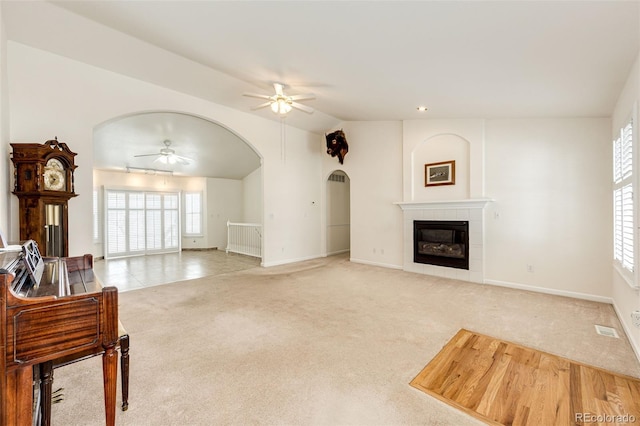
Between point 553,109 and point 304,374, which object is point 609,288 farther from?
point 304,374

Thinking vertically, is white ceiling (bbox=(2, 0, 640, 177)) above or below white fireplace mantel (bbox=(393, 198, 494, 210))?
above

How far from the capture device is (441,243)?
17.5 feet

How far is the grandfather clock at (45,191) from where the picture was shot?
10.2ft

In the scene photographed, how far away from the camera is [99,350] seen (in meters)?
1.48

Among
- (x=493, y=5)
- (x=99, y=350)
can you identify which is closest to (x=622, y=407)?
(x=493, y=5)

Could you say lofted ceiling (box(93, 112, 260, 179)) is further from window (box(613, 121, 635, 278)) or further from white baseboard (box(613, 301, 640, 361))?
white baseboard (box(613, 301, 640, 361))

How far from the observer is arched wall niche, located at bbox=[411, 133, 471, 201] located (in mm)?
5105

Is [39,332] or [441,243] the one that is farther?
[441,243]

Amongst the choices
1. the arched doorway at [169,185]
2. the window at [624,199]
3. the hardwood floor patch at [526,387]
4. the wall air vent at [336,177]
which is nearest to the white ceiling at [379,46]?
the window at [624,199]

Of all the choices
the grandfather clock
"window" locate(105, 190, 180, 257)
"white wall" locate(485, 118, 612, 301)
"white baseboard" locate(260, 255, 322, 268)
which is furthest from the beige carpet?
"window" locate(105, 190, 180, 257)

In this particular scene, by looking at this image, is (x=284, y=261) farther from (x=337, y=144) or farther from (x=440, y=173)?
(x=440, y=173)

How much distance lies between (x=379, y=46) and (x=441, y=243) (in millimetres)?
3744

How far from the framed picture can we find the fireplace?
0.76 metres

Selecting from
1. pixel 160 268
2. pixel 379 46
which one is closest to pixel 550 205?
pixel 379 46
